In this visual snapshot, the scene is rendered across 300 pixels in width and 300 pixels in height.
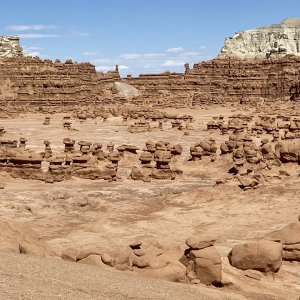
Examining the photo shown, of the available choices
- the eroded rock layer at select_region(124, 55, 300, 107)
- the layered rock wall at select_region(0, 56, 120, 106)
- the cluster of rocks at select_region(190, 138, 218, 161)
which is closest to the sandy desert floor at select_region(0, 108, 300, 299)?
the cluster of rocks at select_region(190, 138, 218, 161)

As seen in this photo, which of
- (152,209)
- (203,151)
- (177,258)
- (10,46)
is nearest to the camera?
(177,258)

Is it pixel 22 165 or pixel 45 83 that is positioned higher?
pixel 45 83

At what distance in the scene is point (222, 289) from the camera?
988 cm

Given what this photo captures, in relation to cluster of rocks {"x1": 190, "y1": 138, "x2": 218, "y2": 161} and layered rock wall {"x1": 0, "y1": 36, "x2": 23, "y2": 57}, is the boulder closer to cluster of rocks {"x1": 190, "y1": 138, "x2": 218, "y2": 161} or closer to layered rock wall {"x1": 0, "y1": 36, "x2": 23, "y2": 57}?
cluster of rocks {"x1": 190, "y1": 138, "x2": 218, "y2": 161}

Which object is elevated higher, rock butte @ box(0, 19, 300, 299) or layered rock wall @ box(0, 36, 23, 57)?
layered rock wall @ box(0, 36, 23, 57)

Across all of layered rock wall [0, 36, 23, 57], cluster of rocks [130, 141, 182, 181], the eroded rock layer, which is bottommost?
cluster of rocks [130, 141, 182, 181]

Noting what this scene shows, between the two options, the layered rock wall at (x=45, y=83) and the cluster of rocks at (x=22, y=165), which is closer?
the cluster of rocks at (x=22, y=165)

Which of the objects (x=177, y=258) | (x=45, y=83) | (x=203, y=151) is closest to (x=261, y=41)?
(x=45, y=83)

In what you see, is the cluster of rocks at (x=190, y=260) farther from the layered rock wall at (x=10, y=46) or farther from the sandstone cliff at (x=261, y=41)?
the sandstone cliff at (x=261, y=41)

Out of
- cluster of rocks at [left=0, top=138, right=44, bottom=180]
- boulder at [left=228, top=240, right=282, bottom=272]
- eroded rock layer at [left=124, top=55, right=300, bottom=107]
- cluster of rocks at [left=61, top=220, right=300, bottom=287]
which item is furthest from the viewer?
eroded rock layer at [left=124, top=55, right=300, bottom=107]

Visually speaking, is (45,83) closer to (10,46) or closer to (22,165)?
(10,46)

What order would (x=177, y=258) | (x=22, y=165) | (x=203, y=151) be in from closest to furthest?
1. (x=177, y=258)
2. (x=22, y=165)
3. (x=203, y=151)

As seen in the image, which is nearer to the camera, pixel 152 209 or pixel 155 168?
pixel 152 209

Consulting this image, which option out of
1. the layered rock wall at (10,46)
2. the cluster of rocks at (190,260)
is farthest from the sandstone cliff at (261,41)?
the cluster of rocks at (190,260)
